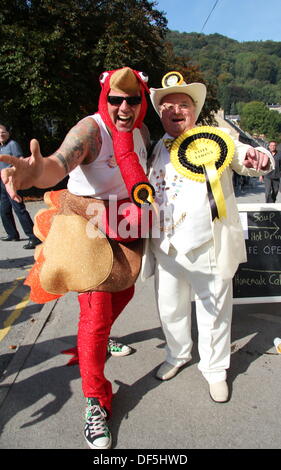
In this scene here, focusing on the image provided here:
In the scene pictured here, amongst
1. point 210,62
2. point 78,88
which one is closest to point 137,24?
point 78,88

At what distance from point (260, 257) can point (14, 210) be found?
13.2ft

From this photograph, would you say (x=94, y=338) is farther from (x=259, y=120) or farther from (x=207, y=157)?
(x=259, y=120)

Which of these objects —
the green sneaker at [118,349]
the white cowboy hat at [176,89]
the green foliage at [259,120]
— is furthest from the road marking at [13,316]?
the green foliage at [259,120]

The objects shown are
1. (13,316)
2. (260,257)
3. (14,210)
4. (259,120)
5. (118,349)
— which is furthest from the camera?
(259,120)

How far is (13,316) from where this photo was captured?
3.66 metres

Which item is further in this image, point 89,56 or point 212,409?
point 89,56

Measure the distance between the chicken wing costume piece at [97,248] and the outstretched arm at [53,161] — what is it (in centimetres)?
10

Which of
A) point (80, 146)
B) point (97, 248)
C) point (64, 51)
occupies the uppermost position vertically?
point (64, 51)

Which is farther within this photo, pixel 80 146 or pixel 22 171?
pixel 80 146

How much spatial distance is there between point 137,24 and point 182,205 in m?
13.2

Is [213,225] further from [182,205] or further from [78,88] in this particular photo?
[78,88]

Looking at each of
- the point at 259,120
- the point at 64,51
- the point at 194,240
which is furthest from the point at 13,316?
the point at 259,120
